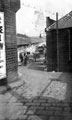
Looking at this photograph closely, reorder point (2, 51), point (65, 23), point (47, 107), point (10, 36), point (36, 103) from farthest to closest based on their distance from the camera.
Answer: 1. point (65, 23)
2. point (10, 36)
3. point (2, 51)
4. point (36, 103)
5. point (47, 107)

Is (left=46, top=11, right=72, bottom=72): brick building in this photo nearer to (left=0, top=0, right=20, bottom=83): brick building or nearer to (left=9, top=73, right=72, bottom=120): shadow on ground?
(left=0, top=0, right=20, bottom=83): brick building

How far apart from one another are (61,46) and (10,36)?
235 inches

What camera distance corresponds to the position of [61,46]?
13367 millimetres

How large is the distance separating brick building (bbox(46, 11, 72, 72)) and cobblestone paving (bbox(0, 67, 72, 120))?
5.08 meters

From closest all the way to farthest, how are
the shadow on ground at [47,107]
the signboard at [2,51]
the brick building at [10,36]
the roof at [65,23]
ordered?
1. the shadow on ground at [47,107]
2. the signboard at [2,51]
3. the brick building at [10,36]
4. the roof at [65,23]

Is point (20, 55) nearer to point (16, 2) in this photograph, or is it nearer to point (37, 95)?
point (16, 2)

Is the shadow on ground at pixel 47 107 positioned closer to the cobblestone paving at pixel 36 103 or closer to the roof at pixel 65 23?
the cobblestone paving at pixel 36 103

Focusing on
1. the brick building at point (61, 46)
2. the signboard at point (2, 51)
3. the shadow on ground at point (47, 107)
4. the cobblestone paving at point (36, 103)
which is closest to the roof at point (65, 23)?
the brick building at point (61, 46)

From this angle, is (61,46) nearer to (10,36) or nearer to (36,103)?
(10,36)

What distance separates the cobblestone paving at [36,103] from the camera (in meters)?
5.07

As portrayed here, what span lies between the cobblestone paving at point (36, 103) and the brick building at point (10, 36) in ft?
1.88

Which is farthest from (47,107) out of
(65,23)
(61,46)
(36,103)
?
(65,23)

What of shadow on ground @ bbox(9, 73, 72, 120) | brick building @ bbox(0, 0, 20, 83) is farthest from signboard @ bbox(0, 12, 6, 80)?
shadow on ground @ bbox(9, 73, 72, 120)

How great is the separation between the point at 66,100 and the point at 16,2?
5261mm
